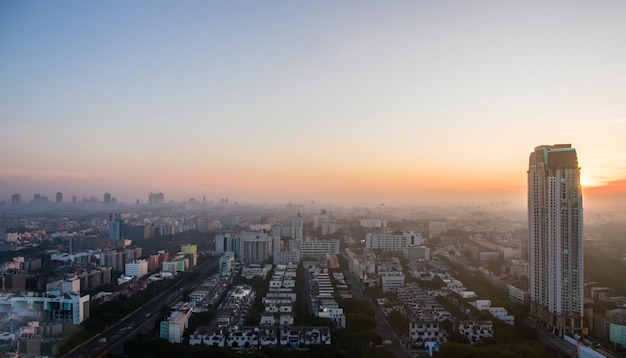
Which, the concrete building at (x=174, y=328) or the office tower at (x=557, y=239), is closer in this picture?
the concrete building at (x=174, y=328)

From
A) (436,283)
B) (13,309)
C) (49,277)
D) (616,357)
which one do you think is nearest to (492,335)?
(616,357)

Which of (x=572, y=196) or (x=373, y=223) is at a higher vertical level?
(x=572, y=196)

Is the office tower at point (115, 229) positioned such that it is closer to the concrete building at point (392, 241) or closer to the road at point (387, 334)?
the concrete building at point (392, 241)

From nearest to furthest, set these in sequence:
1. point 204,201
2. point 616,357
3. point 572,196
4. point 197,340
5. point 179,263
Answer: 1. point 616,357
2. point 197,340
3. point 572,196
4. point 179,263
5. point 204,201

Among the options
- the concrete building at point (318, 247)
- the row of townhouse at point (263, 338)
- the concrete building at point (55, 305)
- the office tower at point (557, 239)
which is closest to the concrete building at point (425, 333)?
the row of townhouse at point (263, 338)

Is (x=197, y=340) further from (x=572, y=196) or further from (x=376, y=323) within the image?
(x=572, y=196)

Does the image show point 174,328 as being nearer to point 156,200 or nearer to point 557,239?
point 557,239
